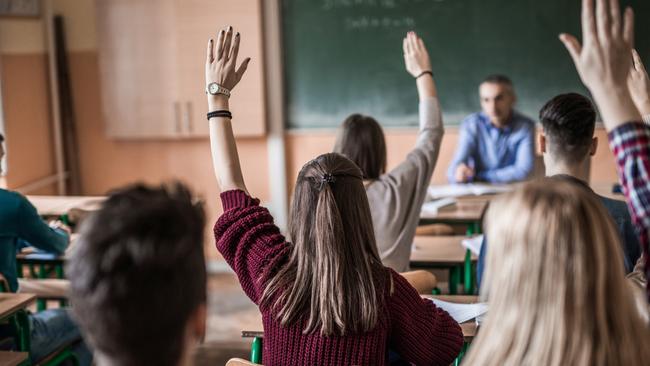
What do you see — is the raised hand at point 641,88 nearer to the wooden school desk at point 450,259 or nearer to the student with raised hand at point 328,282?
the student with raised hand at point 328,282

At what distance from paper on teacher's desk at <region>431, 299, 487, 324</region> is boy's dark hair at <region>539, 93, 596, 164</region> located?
0.55 meters

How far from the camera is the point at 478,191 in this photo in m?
4.33

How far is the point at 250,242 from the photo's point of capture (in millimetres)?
2010

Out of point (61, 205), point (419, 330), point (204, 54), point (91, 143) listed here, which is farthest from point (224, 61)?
point (91, 143)

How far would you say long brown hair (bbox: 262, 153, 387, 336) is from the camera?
1.86m

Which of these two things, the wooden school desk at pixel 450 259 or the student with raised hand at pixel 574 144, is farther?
the wooden school desk at pixel 450 259

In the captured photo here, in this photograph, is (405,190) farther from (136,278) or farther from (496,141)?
(496,141)

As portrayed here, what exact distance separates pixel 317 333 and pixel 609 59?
3.33 ft

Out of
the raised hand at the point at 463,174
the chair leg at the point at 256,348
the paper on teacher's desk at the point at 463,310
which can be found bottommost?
the chair leg at the point at 256,348

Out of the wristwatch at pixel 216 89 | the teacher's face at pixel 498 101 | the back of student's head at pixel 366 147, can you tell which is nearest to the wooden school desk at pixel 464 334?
the back of student's head at pixel 366 147

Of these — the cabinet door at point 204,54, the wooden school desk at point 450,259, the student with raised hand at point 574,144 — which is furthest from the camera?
the cabinet door at point 204,54

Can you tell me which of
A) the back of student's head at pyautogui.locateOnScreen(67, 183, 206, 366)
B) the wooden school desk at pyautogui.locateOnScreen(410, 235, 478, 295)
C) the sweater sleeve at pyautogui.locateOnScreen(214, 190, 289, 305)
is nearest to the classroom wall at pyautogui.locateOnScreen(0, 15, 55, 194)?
the wooden school desk at pyautogui.locateOnScreen(410, 235, 478, 295)

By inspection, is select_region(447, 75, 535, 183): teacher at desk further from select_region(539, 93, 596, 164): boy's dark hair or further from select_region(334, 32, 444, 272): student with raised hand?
select_region(539, 93, 596, 164): boy's dark hair

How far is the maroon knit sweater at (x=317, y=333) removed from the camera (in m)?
1.93
